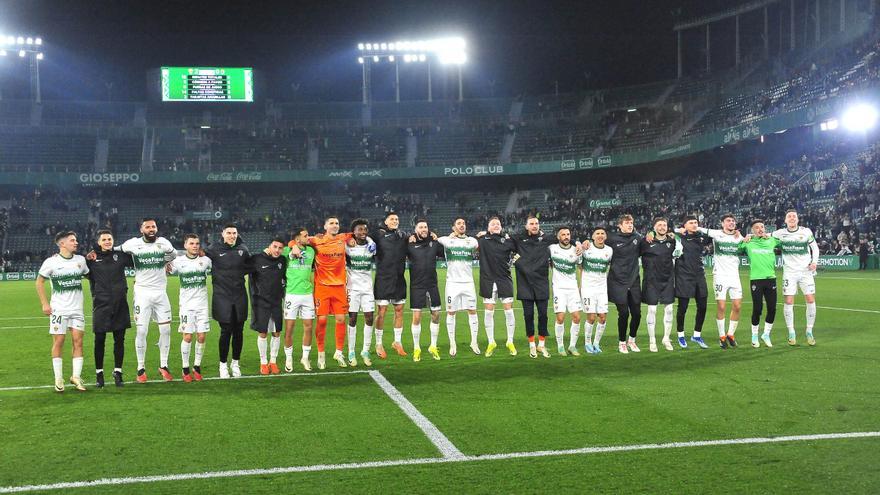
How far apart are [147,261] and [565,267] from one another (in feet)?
21.3

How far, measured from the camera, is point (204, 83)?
5494 cm

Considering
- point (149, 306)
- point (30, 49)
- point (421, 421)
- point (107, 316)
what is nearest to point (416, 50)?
Answer: point (30, 49)

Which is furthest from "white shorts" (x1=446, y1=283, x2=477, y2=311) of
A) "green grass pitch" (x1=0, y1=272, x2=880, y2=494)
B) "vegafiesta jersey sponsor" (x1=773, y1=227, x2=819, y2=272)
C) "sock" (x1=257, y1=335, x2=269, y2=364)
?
"vegafiesta jersey sponsor" (x1=773, y1=227, x2=819, y2=272)

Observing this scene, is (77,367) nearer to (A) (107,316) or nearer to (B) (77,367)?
(B) (77,367)

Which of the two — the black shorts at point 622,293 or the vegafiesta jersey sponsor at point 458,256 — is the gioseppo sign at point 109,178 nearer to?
the vegafiesta jersey sponsor at point 458,256

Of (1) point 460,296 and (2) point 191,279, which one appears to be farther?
(1) point 460,296

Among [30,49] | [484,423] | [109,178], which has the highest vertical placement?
[30,49]

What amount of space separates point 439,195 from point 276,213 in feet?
43.8

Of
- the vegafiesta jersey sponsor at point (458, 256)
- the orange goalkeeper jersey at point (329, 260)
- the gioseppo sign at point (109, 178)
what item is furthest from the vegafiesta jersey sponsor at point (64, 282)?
the gioseppo sign at point (109, 178)

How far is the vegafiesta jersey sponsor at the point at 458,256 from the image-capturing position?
1168 cm

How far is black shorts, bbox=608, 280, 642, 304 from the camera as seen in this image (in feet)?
37.6

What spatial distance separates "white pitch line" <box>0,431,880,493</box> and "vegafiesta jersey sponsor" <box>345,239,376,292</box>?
5.42m

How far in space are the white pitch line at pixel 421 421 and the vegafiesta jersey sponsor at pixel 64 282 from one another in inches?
165

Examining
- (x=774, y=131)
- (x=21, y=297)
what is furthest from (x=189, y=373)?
(x=774, y=131)
